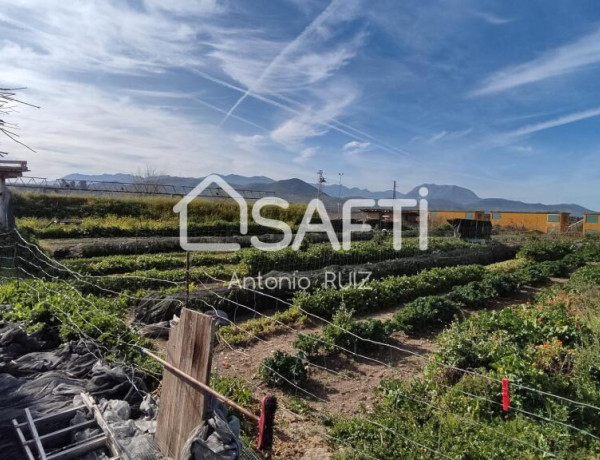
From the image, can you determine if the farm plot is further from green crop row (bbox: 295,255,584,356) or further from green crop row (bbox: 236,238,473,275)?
green crop row (bbox: 236,238,473,275)

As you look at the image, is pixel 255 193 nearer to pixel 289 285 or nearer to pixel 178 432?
pixel 289 285

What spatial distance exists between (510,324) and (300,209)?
27.1 metres

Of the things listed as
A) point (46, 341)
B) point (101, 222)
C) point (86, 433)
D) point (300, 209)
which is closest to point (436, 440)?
point (86, 433)

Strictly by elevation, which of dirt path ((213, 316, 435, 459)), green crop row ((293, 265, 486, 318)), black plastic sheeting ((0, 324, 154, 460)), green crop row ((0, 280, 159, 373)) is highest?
green crop row ((0, 280, 159, 373))

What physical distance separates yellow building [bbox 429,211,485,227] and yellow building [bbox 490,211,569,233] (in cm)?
273

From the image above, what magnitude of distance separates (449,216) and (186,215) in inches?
1156

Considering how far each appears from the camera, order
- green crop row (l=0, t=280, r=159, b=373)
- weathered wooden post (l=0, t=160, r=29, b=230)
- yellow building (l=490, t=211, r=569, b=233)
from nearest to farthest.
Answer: green crop row (l=0, t=280, r=159, b=373) → weathered wooden post (l=0, t=160, r=29, b=230) → yellow building (l=490, t=211, r=569, b=233)

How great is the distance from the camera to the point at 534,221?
125ft

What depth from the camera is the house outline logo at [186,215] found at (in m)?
14.9

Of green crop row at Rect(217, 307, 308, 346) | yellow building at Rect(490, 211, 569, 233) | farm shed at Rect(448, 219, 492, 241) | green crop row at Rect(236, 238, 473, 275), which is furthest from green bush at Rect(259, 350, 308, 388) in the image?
yellow building at Rect(490, 211, 569, 233)

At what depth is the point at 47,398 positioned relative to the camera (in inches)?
129

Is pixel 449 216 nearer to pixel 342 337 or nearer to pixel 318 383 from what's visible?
pixel 342 337

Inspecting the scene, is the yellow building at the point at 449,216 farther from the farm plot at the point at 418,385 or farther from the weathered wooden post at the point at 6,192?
the weathered wooden post at the point at 6,192

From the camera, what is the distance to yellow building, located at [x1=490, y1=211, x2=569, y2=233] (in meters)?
36.2
